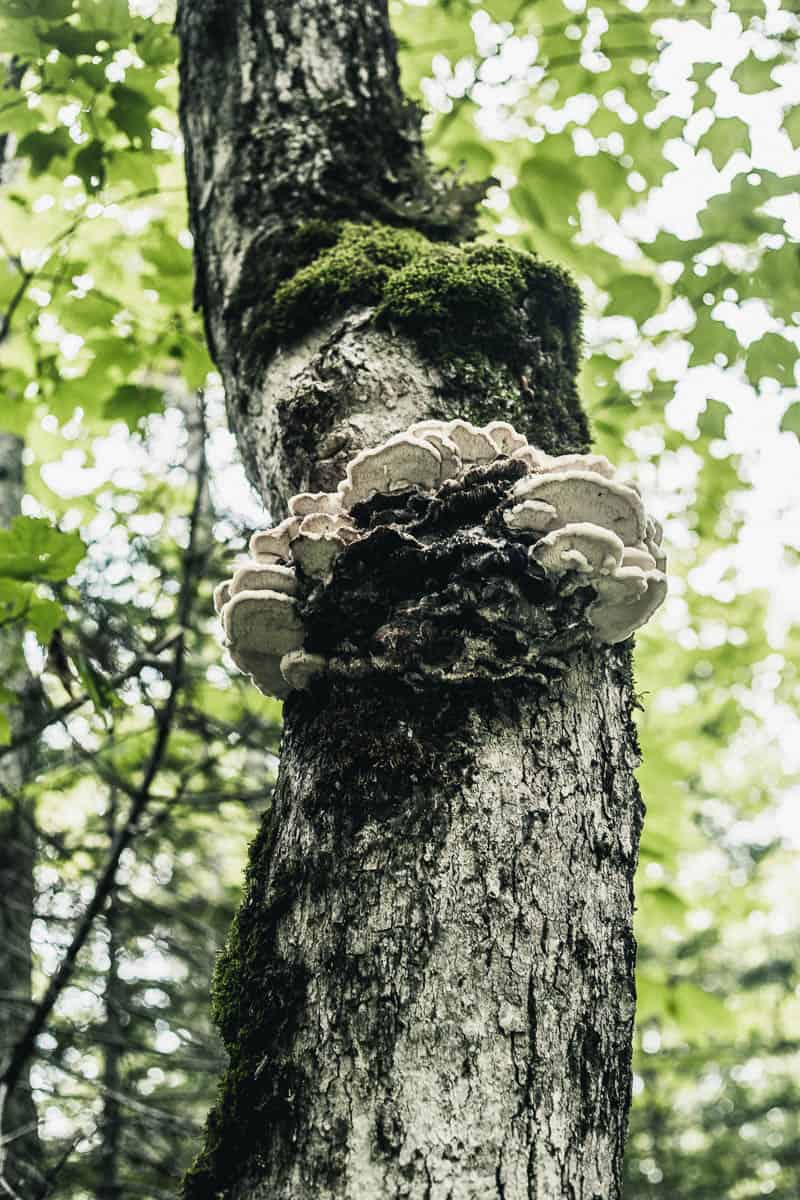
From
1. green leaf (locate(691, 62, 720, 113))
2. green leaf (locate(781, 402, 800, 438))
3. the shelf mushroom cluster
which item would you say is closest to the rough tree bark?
the shelf mushroom cluster

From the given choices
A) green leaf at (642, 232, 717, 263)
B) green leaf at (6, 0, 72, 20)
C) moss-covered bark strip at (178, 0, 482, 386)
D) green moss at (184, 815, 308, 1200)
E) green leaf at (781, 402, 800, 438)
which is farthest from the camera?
green leaf at (781, 402, 800, 438)

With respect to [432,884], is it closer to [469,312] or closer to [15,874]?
[469,312]

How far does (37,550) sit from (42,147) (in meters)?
1.78

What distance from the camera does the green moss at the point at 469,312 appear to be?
2.32 m

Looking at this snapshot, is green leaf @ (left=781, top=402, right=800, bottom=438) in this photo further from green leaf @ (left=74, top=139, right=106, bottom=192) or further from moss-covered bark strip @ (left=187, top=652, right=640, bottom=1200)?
green leaf @ (left=74, top=139, right=106, bottom=192)

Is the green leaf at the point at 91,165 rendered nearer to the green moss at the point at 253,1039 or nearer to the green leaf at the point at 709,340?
the green leaf at the point at 709,340

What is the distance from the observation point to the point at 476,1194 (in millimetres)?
1315

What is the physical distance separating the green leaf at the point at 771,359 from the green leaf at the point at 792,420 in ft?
0.83

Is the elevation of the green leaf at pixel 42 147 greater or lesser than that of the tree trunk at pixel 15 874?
greater

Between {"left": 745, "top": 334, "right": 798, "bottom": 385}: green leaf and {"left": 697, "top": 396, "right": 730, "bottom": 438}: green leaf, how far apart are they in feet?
0.79

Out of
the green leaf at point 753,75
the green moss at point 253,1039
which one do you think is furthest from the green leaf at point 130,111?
the green moss at point 253,1039

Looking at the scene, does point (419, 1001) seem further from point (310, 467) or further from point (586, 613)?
point (310, 467)

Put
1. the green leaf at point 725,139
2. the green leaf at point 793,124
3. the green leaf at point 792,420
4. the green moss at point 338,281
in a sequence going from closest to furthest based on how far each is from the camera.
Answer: the green moss at point 338,281
the green leaf at point 793,124
the green leaf at point 725,139
the green leaf at point 792,420

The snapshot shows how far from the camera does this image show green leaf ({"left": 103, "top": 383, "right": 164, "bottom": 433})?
4.39 m
